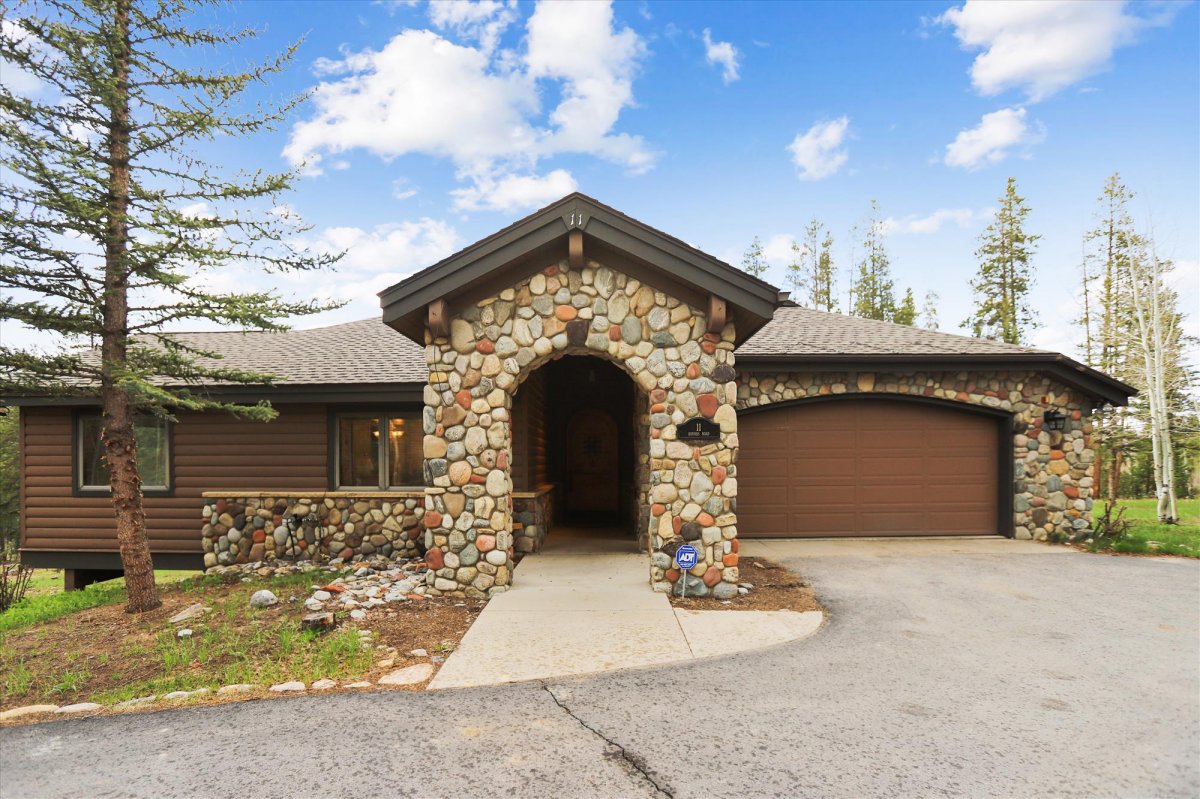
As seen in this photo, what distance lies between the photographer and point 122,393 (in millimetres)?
6035

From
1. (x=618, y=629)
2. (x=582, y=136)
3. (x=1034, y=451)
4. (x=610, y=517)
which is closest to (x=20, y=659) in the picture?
(x=618, y=629)

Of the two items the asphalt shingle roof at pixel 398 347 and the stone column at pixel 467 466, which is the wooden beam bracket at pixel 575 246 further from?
the asphalt shingle roof at pixel 398 347

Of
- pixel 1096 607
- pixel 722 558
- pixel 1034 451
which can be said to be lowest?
pixel 1096 607

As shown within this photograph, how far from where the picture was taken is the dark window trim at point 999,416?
977 cm

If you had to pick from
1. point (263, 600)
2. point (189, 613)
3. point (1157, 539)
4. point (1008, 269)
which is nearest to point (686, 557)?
point (263, 600)

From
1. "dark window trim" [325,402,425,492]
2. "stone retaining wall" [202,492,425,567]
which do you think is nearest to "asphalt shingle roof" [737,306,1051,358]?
"dark window trim" [325,402,425,492]

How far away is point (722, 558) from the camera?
19.9 ft

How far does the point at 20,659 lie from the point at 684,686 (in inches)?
218

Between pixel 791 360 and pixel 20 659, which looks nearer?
pixel 20 659

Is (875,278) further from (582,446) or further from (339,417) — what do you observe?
(339,417)

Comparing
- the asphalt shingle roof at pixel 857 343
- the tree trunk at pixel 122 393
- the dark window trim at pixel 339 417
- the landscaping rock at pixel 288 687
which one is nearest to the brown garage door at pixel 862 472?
the asphalt shingle roof at pixel 857 343

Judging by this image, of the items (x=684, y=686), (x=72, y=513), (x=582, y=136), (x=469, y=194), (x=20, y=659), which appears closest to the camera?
(x=684, y=686)

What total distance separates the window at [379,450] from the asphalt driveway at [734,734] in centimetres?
593

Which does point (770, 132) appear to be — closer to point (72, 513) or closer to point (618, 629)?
point (618, 629)
